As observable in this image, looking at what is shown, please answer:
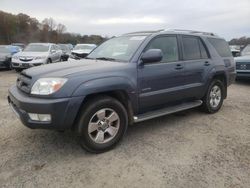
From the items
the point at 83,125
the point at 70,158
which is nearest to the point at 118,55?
the point at 83,125

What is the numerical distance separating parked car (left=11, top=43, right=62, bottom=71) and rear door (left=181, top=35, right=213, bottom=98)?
8761 millimetres

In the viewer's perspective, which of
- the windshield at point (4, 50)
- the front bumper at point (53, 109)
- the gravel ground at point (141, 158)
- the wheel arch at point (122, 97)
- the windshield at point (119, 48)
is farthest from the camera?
the windshield at point (4, 50)

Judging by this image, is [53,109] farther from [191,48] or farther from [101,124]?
[191,48]

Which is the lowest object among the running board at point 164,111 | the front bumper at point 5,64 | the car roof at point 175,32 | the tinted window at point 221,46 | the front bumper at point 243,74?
the running board at point 164,111

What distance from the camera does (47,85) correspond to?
339 centimetres

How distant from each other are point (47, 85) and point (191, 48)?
3003mm

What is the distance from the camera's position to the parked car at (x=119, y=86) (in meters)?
3.37

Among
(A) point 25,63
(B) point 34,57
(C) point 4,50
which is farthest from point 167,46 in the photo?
(C) point 4,50

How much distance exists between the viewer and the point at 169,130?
464 centimetres

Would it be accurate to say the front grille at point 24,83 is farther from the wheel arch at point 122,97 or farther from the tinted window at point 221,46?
the tinted window at point 221,46

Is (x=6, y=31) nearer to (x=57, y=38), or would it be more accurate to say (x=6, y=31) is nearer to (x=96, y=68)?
(x=57, y=38)

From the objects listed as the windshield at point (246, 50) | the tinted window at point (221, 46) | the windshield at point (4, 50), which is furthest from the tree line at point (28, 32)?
the tinted window at point (221, 46)

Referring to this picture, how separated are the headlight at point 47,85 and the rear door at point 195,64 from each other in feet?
8.07

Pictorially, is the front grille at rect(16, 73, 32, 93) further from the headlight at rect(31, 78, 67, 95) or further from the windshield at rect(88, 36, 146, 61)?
the windshield at rect(88, 36, 146, 61)
